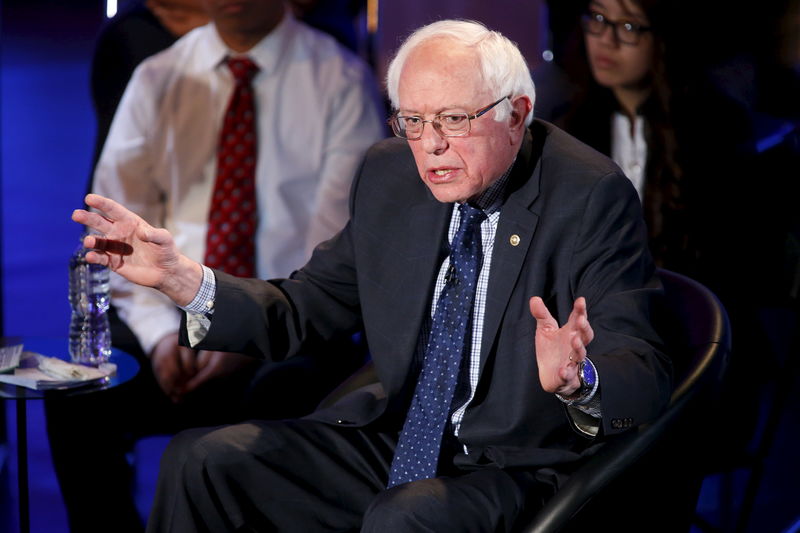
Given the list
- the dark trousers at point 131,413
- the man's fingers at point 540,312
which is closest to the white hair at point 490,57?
the man's fingers at point 540,312

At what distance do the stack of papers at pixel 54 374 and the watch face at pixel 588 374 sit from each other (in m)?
1.34

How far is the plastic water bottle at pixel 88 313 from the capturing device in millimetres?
2908

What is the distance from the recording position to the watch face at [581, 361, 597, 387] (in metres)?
1.99

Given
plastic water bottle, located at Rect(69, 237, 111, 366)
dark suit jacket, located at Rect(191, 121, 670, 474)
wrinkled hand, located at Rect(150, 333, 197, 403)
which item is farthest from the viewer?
wrinkled hand, located at Rect(150, 333, 197, 403)

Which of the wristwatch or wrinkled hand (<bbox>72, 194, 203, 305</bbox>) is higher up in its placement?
wrinkled hand (<bbox>72, 194, 203, 305</bbox>)

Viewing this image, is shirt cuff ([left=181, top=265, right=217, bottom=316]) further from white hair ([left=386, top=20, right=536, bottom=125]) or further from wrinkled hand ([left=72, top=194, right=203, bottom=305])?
white hair ([left=386, top=20, right=536, bottom=125])

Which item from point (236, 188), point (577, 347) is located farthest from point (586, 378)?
point (236, 188)

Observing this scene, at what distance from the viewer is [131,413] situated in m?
3.68

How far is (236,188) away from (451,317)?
4.58ft

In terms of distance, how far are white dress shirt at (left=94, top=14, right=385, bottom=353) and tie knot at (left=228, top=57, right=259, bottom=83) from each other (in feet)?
0.06

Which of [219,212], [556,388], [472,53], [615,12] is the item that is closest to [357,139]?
[219,212]

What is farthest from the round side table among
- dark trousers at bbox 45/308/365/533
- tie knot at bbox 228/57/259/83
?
tie knot at bbox 228/57/259/83

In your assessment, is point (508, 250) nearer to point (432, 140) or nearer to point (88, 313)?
point (432, 140)

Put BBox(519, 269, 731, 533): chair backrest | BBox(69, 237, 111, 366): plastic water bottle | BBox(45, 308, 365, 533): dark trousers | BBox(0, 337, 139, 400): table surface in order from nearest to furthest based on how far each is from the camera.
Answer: BBox(519, 269, 731, 533): chair backrest, BBox(0, 337, 139, 400): table surface, BBox(69, 237, 111, 366): plastic water bottle, BBox(45, 308, 365, 533): dark trousers
